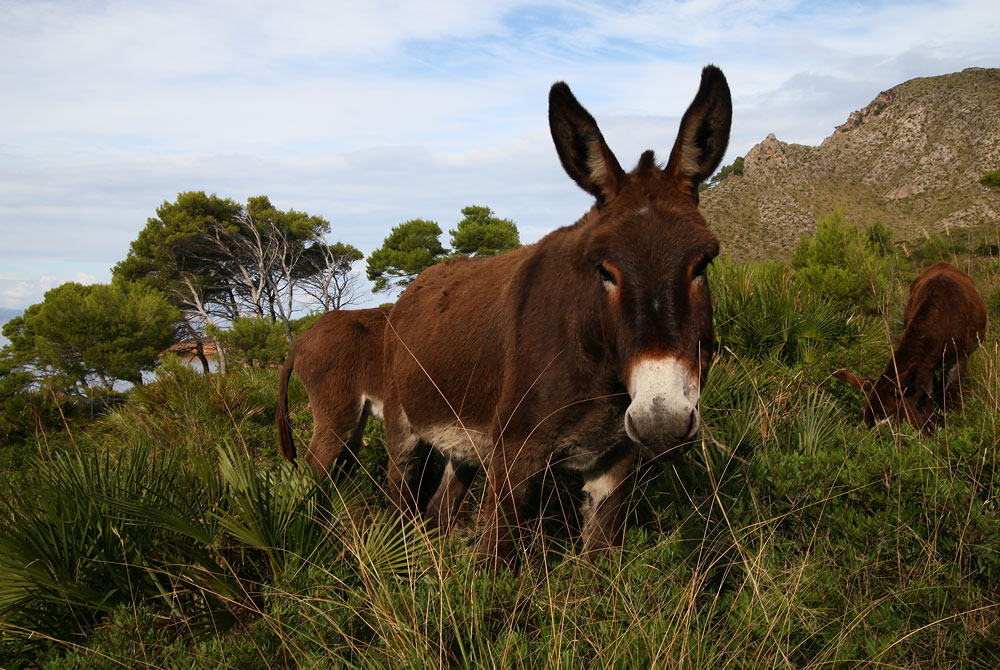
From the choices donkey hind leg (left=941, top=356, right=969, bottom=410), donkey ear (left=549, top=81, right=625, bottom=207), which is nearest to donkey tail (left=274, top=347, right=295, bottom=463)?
donkey ear (left=549, top=81, right=625, bottom=207)

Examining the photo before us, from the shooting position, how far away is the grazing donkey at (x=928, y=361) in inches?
217

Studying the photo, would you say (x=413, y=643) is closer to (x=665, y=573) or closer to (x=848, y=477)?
(x=665, y=573)

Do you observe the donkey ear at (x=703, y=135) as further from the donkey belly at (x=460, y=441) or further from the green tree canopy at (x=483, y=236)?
the green tree canopy at (x=483, y=236)

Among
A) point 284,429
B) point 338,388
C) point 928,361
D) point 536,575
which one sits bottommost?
point 536,575

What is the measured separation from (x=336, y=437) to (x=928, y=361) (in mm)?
6009

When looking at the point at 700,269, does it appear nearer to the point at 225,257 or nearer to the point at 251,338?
the point at 251,338

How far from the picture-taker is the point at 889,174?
59.0 meters

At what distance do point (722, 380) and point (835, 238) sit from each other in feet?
32.5

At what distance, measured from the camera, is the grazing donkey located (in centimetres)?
551

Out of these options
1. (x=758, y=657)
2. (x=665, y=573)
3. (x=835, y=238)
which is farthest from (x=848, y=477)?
(x=835, y=238)

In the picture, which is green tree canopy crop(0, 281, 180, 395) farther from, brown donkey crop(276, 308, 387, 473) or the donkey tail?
brown donkey crop(276, 308, 387, 473)

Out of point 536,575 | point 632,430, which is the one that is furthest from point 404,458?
point 632,430

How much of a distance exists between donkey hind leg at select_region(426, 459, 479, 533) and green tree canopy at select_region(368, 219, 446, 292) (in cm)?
4060

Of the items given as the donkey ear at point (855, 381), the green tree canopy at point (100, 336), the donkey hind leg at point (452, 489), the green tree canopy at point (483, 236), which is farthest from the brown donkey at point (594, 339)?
the green tree canopy at point (483, 236)
